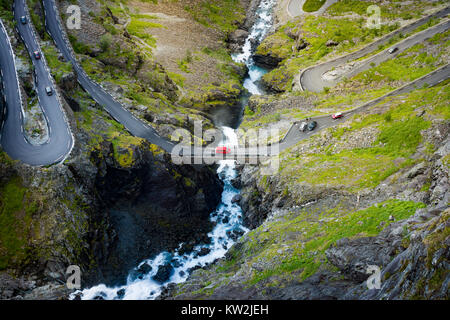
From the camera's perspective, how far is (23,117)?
54.3 meters

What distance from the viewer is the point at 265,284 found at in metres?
35.9

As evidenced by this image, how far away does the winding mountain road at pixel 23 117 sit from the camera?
164 feet

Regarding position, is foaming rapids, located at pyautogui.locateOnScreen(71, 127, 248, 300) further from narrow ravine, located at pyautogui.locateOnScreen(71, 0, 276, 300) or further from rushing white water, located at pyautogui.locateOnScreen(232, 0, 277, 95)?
rushing white water, located at pyautogui.locateOnScreen(232, 0, 277, 95)

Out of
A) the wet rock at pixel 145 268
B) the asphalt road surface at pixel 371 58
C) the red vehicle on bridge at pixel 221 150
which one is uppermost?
the asphalt road surface at pixel 371 58

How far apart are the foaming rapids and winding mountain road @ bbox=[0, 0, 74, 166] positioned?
21697mm

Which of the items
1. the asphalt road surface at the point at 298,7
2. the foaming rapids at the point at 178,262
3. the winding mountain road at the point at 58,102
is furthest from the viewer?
the asphalt road surface at the point at 298,7

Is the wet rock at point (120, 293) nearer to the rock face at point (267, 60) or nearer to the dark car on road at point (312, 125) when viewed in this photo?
the dark car on road at point (312, 125)

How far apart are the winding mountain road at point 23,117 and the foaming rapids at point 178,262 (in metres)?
21.7

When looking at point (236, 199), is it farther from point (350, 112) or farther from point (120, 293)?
point (350, 112)

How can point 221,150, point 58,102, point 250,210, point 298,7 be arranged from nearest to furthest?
point 58,102, point 250,210, point 221,150, point 298,7

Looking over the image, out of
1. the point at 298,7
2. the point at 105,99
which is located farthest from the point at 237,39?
the point at 105,99

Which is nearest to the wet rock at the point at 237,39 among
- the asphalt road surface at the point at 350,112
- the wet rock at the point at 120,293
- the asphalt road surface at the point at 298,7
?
the asphalt road surface at the point at 298,7

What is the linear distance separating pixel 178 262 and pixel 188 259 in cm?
188

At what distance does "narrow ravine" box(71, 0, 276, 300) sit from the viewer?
164 feet
